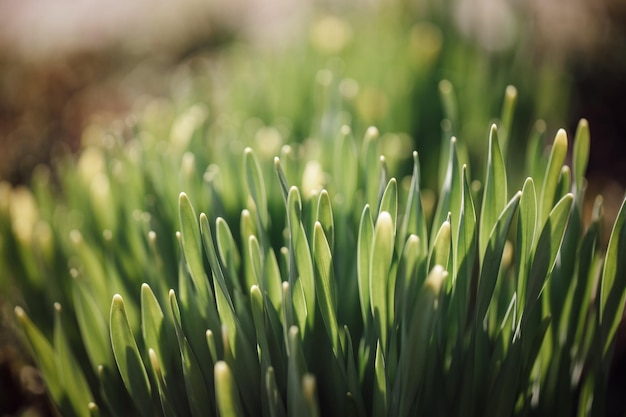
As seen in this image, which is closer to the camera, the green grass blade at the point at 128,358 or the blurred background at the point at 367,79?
the green grass blade at the point at 128,358

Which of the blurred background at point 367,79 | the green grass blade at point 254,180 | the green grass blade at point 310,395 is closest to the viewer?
the green grass blade at point 310,395

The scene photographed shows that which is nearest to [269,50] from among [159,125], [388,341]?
[159,125]

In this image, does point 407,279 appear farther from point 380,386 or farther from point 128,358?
point 128,358

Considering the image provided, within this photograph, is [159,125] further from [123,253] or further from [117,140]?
[123,253]

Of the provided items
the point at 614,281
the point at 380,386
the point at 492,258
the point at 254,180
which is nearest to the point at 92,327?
the point at 254,180

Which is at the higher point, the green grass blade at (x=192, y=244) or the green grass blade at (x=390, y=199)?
the green grass blade at (x=390, y=199)

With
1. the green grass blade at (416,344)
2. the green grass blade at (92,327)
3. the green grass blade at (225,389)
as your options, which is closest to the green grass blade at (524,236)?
the green grass blade at (416,344)

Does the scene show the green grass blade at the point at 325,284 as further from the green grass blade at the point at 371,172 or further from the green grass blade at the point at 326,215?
the green grass blade at the point at 371,172
